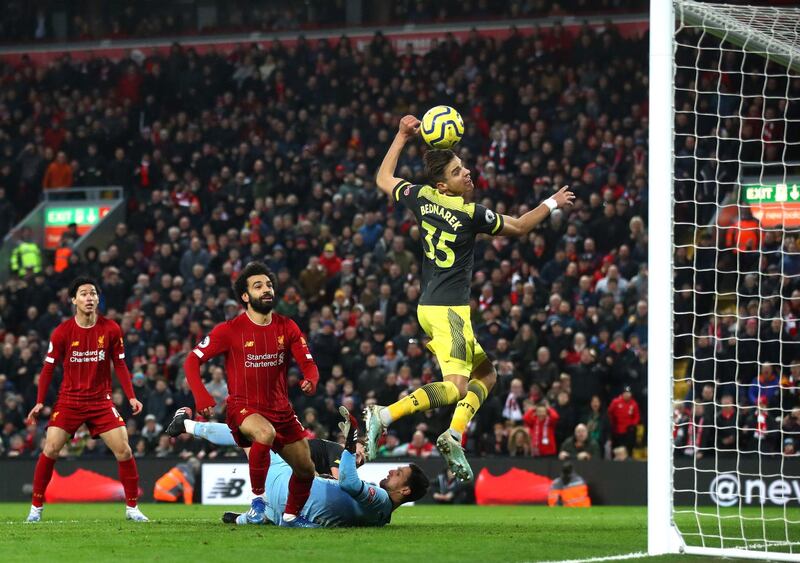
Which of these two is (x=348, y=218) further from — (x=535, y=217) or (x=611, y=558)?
(x=611, y=558)

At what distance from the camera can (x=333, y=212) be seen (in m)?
23.9

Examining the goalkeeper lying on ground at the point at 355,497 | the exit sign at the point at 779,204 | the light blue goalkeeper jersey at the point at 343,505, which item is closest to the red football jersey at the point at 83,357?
the goalkeeper lying on ground at the point at 355,497

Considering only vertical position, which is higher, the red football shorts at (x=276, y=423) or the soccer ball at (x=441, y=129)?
the soccer ball at (x=441, y=129)

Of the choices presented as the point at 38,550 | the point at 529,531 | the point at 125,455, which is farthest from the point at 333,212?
the point at 38,550

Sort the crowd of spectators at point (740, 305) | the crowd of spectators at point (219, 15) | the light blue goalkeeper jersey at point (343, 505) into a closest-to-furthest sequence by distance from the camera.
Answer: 1. the light blue goalkeeper jersey at point (343, 505)
2. the crowd of spectators at point (740, 305)
3. the crowd of spectators at point (219, 15)

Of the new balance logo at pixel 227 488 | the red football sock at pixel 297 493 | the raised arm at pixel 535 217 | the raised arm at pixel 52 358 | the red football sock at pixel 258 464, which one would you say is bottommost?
the new balance logo at pixel 227 488

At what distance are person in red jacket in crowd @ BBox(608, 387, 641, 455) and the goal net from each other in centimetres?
61

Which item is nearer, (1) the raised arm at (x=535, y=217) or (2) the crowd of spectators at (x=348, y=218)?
(1) the raised arm at (x=535, y=217)

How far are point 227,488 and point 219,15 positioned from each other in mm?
16146

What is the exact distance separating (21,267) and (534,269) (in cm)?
1100

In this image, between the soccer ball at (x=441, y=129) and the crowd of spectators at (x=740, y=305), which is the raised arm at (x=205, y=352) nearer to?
the soccer ball at (x=441, y=129)

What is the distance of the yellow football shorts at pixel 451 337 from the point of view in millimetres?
9992

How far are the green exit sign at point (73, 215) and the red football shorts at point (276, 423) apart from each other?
1802cm

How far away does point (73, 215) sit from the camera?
2797 cm
